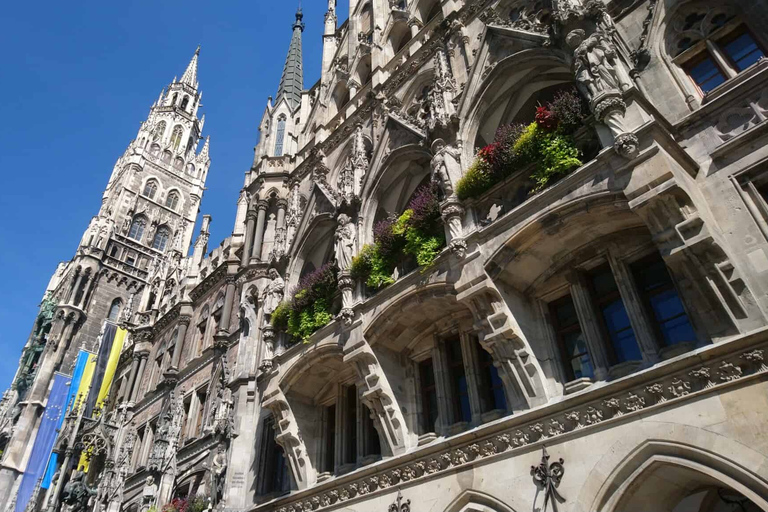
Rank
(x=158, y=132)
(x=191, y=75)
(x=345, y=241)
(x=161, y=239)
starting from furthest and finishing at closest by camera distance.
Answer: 1. (x=191, y=75)
2. (x=158, y=132)
3. (x=161, y=239)
4. (x=345, y=241)

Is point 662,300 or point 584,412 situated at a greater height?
point 662,300

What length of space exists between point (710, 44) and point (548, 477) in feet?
29.0

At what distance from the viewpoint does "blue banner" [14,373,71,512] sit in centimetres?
3791

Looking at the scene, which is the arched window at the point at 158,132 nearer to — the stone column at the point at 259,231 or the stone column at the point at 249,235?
the stone column at the point at 249,235

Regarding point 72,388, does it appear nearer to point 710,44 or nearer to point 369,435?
point 369,435

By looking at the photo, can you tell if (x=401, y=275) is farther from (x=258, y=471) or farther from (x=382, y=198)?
(x=258, y=471)

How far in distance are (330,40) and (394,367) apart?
64.4 ft

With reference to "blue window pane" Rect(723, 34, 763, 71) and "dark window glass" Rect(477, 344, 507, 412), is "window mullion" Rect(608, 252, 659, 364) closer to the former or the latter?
"dark window glass" Rect(477, 344, 507, 412)

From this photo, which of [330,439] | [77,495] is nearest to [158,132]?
[77,495]

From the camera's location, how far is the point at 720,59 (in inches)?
428

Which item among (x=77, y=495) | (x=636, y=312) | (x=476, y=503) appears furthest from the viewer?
(x=77, y=495)

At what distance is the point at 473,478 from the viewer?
10.8 metres

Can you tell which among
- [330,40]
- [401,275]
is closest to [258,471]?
[401,275]

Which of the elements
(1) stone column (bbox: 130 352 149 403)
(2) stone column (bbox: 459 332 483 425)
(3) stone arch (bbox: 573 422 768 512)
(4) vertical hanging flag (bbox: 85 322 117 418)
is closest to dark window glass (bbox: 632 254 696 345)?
(3) stone arch (bbox: 573 422 768 512)
